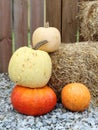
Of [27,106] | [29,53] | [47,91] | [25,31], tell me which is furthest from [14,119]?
[25,31]

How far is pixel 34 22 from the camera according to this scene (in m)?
3.90

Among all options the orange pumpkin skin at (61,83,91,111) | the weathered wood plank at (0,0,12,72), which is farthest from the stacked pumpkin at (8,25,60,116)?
the weathered wood plank at (0,0,12,72)

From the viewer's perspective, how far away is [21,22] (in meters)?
3.89

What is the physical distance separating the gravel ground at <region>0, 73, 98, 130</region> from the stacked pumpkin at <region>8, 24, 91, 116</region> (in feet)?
0.19

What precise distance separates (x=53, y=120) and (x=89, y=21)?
121cm

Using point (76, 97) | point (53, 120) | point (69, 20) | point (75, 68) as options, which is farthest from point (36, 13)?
point (53, 120)

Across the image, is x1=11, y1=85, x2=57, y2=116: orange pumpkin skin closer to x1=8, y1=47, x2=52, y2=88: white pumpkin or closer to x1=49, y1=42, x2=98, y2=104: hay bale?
x1=8, y1=47, x2=52, y2=88: white pumpkin

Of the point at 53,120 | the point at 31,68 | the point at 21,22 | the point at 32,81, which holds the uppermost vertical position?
the point at 21,22

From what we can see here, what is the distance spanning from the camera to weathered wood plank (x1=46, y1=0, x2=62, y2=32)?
12.7 feet

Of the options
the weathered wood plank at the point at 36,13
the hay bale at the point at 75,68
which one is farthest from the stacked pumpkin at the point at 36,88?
the weathered wood plank at the point at 36,13

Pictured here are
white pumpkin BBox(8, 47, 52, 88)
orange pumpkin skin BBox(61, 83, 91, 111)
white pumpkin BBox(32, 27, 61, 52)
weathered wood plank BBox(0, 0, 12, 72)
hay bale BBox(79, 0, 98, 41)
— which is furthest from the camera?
weathered wood plank BBox(0, 0, 12, 72)

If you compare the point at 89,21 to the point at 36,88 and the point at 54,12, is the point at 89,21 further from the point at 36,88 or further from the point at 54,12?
the point at 36,88

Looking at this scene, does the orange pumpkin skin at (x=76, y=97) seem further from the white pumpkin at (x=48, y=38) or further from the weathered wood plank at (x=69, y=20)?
the weathered wood plank at (x=69, y=20)

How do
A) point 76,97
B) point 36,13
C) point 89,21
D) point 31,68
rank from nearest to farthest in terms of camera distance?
point 31,68
point 76,97
point 89,21
point 36,13
